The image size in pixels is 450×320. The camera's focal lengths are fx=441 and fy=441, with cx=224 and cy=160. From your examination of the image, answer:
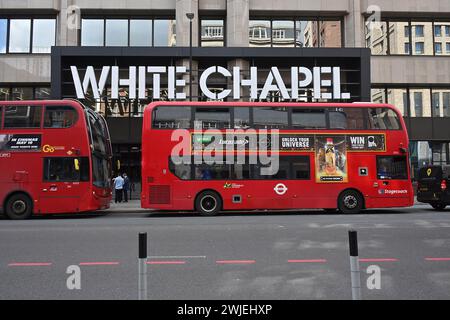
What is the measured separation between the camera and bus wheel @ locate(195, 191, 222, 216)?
16656 mm

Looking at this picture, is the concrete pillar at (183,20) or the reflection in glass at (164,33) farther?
the reflection in glass at (164,33)

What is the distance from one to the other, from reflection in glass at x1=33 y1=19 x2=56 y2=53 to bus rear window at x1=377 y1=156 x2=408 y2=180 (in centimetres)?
2141

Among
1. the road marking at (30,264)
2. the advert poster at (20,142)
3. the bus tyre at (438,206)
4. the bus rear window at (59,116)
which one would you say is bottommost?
the road marking at (30,264)

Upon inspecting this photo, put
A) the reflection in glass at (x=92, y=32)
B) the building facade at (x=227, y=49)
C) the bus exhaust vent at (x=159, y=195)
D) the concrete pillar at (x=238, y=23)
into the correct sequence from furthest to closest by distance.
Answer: the reflection in glass at (x=92, y=32) → the concrete pillar at (x=238, y=23) → the building facade at (x=227, y=49) → the bus exhaust vent at (x=159, y=195)

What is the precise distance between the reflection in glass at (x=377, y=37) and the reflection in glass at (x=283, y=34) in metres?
5.05

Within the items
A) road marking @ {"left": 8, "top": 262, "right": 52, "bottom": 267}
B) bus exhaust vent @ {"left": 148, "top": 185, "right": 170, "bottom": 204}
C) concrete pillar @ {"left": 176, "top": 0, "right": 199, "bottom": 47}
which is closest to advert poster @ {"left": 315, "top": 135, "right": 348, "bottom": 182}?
bus exhaust vent @ {"left": 148, "top": 185, "right": 170, "bottom": 204}

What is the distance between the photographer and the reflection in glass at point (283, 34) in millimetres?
28172

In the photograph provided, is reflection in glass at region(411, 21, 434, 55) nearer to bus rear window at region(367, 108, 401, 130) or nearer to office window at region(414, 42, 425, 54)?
office window at region(414, 42, 425, 54)

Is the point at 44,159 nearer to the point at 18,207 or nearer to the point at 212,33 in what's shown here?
the point at 18,207

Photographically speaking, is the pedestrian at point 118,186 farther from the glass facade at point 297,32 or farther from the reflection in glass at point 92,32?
the glass facade at point 297,32

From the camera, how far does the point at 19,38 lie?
28.0m

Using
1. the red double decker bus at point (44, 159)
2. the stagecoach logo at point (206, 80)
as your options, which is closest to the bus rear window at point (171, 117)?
the red double decker bus at point (44, 159)

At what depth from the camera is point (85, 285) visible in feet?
20.9
